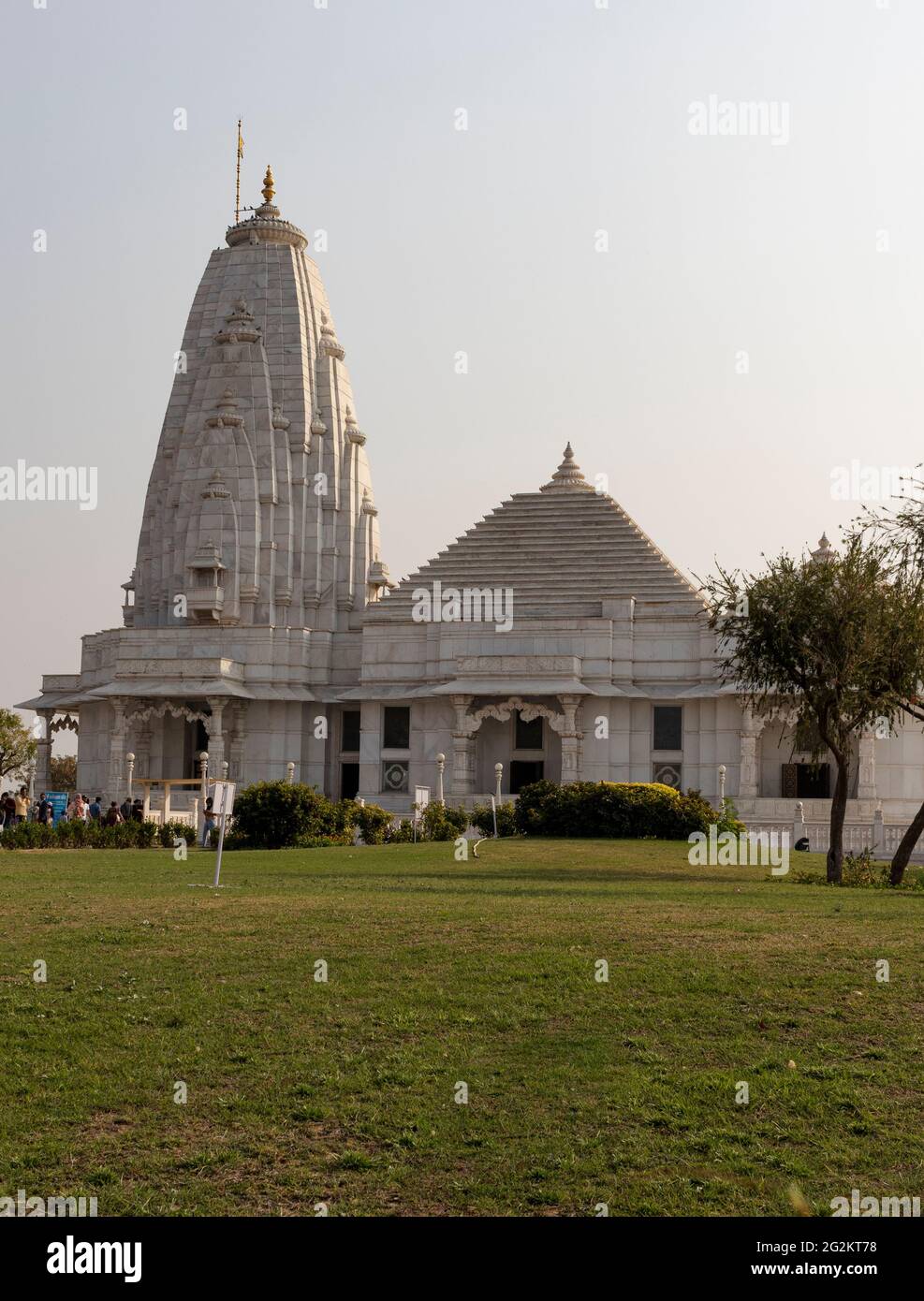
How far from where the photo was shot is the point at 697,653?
58.5 metres

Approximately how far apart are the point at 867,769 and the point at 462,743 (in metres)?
14.9

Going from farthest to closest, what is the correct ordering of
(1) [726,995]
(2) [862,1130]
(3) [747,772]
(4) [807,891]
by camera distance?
(3) [747,772], (4) [807,891], (1) [726,995], (2) [862,1130]

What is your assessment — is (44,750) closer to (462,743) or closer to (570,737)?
(462,743)

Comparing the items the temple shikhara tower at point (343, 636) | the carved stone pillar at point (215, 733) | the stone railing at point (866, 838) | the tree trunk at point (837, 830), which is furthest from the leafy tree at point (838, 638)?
the carved stone pillar at point (215, 733)

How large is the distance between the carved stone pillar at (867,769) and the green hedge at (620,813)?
49.4ft

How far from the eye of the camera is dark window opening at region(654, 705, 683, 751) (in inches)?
2319

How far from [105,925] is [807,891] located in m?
11.7

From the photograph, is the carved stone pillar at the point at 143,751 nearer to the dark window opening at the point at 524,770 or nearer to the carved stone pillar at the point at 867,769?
the dark window opening at the point at 524,770

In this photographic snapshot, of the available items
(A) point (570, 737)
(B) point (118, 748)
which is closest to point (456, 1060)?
(A) point (570, 737)

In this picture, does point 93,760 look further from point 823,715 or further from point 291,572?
point 823,715

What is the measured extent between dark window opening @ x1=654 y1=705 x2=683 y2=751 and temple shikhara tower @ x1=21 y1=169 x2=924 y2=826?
8cm

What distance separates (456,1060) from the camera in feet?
40.3

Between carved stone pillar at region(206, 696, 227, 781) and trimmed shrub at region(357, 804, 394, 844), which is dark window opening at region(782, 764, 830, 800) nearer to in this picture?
trimmed shrub at region(357, 804, 394, 844)
